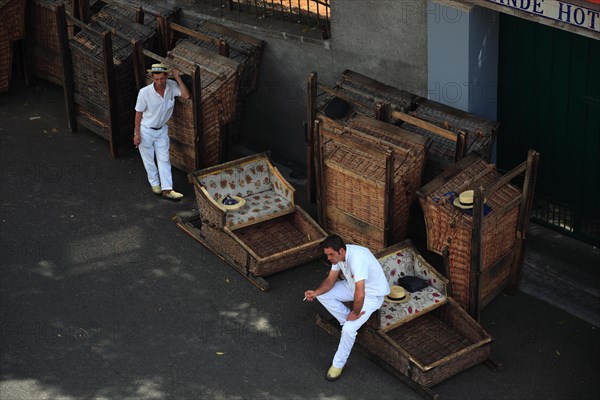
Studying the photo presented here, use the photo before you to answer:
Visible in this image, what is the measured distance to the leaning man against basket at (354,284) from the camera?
10727 mm

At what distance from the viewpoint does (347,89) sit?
13.4 m

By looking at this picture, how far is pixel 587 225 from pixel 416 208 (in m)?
2.04

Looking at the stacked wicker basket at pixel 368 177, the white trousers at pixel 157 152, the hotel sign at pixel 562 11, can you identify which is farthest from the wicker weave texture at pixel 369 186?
the white trousers at pixel 157 152

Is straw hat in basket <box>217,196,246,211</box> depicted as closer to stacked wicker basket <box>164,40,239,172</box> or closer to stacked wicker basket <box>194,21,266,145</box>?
stacked wicker basket <box>164,40,239,172</box>

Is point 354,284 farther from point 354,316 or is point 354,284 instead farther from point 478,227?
point 478,227

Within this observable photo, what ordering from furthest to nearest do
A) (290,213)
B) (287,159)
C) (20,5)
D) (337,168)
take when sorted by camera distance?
(20,5) < (287,159) < (290,213) < (337,168)

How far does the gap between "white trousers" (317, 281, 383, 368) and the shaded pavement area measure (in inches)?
11.0

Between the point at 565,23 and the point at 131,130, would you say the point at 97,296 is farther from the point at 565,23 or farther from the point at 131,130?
the point at 565,23

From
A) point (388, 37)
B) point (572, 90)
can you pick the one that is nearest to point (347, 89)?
point (388, 37)

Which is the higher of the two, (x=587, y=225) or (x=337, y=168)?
(x=337, y=168)

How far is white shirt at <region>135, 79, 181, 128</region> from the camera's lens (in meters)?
13.6

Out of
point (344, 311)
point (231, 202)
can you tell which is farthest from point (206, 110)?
point (344, 311)

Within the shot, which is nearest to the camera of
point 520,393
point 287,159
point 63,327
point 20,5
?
point 520,393

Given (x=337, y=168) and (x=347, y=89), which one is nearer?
(x=337, y=168)
